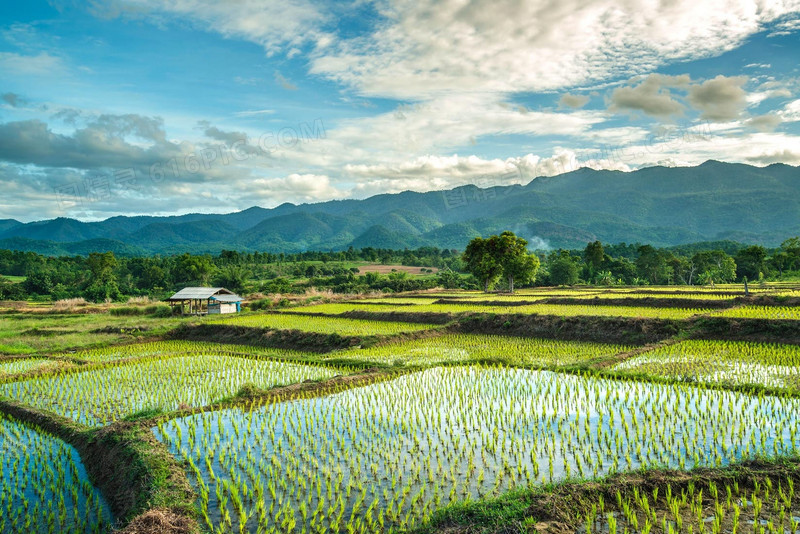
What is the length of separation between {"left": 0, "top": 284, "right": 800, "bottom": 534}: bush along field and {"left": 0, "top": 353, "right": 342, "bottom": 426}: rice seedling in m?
0.11

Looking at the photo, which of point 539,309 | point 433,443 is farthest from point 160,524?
point 539,309

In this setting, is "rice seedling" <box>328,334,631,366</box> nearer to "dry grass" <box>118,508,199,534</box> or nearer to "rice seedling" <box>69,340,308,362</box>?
"rice seedling" <box>69,340,308,362</box>

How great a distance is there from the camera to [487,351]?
18.2m

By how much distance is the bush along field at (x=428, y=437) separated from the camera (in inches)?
231

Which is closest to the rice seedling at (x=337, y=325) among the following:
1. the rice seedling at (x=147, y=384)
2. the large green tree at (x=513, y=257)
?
the rice seedling at (x=147, y=384)

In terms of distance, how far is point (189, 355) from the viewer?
65.3 feet

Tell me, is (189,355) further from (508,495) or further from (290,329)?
(508,495)

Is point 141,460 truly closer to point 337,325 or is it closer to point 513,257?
point 337,325

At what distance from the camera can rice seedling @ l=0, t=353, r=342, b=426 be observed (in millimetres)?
11977

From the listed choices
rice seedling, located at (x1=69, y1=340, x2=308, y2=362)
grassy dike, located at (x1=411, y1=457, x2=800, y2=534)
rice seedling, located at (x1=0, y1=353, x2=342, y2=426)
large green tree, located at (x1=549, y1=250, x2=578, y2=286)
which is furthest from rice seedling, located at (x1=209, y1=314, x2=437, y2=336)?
large green tree, located at (x1=549, y1=250, x2=578, y2=286)

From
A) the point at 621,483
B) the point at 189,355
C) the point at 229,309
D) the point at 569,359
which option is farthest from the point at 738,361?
the point at 229,309

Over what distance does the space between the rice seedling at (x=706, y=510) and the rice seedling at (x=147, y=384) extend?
972 centimetres

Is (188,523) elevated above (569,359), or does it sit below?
above

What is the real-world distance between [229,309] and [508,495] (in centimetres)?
3472
